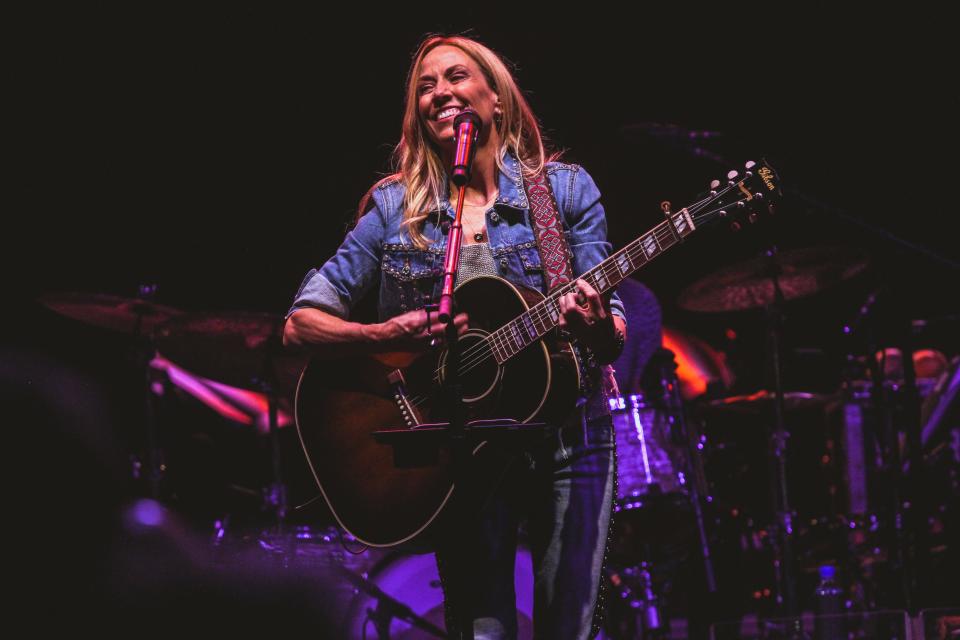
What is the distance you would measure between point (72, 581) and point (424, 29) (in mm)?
3768

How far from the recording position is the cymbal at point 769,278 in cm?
581

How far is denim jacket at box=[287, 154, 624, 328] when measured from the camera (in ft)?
8.41

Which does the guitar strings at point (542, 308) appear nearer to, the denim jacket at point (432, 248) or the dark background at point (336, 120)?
the denim jacket at point (432, 248)

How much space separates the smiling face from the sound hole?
596 mm

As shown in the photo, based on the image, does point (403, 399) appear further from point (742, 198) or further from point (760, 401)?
point (760, 401)

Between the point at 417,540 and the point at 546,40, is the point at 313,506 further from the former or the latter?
the point at 546,40

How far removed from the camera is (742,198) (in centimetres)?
250

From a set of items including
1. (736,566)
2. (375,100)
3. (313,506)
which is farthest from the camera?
(736,566)

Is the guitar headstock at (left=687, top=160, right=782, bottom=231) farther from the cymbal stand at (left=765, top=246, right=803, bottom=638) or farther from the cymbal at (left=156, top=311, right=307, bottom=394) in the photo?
the cymbal stand at (left=765, top=246, right=803, bottom=638)

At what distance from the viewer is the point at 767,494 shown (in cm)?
714

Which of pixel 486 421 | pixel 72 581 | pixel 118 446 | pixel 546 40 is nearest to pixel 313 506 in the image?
pixel 486 421

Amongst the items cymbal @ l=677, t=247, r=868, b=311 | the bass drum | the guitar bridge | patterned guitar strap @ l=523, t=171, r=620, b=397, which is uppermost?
cymbal @ l=677, t=247, r=868, b=311

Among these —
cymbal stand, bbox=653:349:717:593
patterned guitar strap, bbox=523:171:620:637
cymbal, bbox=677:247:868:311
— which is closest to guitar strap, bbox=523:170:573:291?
patterned guitar strap, bbox=523:171:620:637

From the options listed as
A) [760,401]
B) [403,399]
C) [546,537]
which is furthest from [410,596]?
[760,401]
